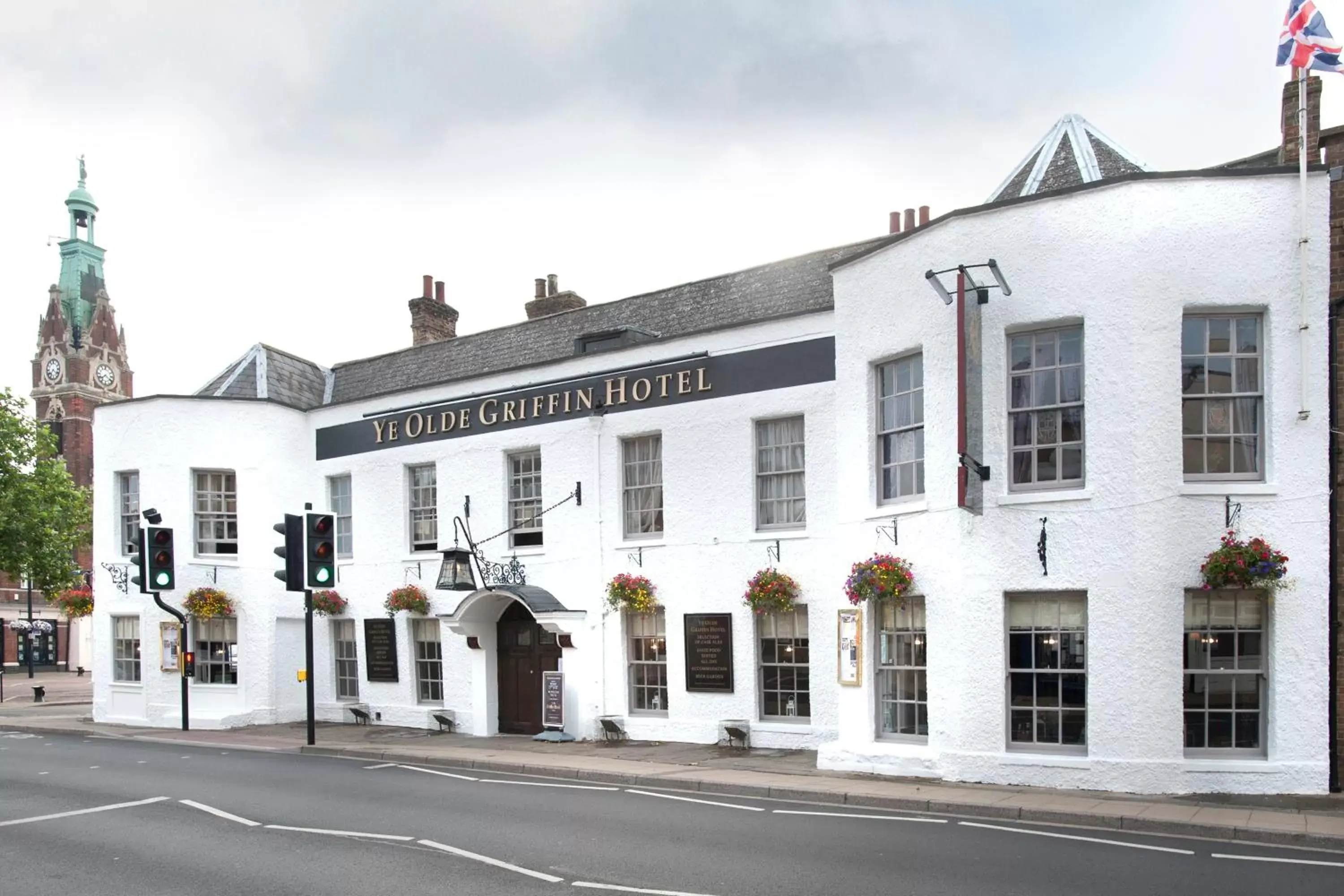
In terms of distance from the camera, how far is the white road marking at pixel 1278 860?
946 centimetres

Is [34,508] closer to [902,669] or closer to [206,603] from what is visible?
[206,603]

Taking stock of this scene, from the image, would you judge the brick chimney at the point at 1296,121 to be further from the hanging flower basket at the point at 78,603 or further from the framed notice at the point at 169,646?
the hanging flower basket at the point at 78,603

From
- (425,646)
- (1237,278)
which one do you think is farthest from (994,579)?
(425,646)

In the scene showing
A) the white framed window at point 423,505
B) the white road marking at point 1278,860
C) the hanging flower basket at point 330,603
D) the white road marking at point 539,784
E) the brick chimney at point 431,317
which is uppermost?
the brick chimney at point 431,317

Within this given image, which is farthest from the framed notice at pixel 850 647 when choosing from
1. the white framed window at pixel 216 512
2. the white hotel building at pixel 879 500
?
the white framed window at pixel 216 512

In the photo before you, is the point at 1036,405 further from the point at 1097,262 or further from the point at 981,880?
the point at 981,880

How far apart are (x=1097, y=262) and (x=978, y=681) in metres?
5.41

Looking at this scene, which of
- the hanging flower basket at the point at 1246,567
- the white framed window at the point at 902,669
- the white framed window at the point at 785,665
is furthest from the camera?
the white framed window at the point at 785,665

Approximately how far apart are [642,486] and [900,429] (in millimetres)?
5778

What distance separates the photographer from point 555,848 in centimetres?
1031

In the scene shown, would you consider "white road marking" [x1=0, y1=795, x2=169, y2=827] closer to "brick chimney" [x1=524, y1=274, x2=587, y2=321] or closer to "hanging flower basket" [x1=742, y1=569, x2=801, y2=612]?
"hanging flower basket" [x1=742, y1=569, x2=801, y2=612]

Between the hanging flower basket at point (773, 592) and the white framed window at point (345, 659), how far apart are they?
34.7 feet

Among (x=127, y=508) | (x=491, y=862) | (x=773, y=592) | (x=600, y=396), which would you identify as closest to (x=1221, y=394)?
(x=773, y=592)

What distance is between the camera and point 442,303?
28328 mm
